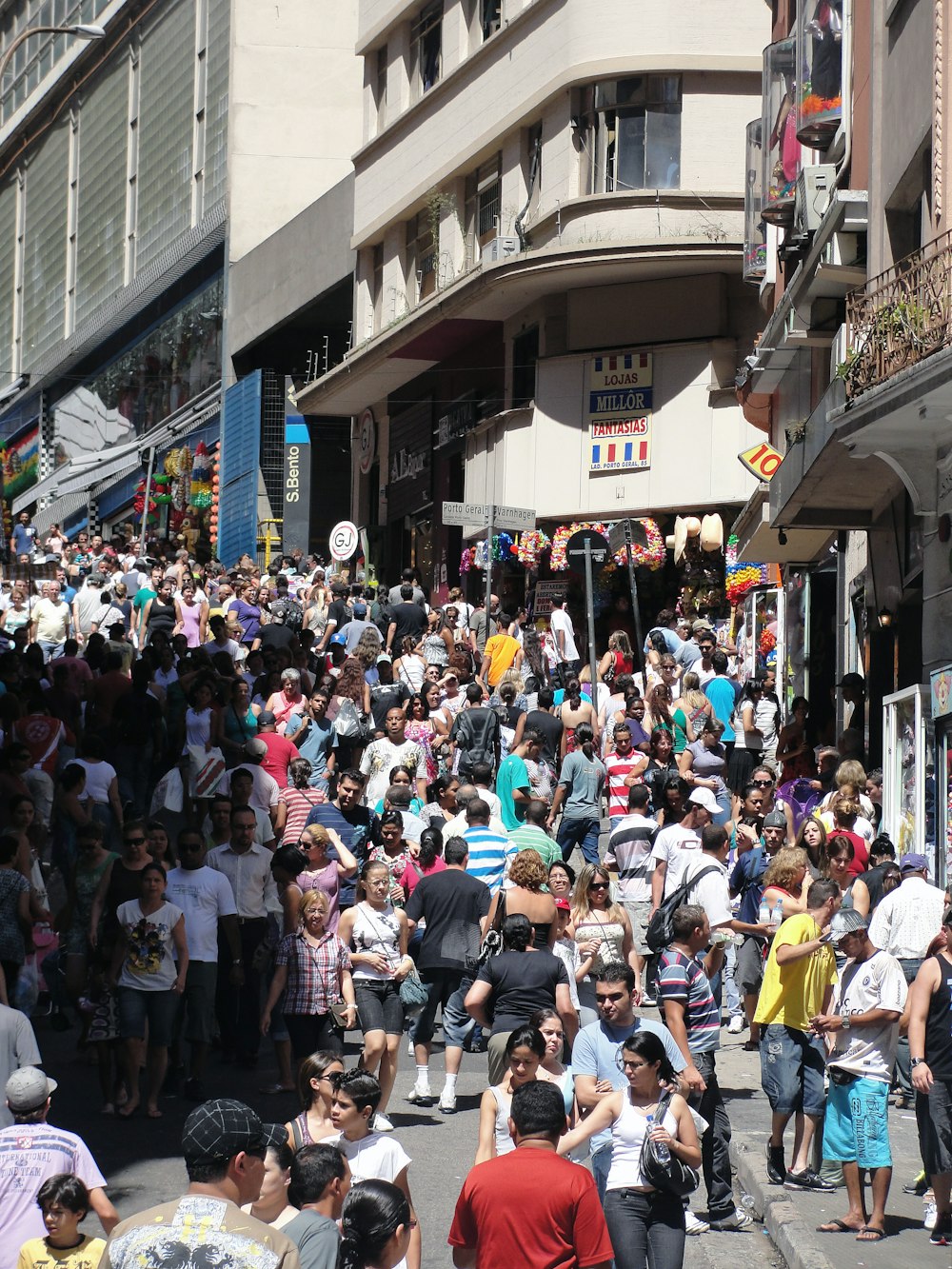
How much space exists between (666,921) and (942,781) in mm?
4618

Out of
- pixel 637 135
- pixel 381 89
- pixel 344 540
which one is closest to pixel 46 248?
pixel 381 89

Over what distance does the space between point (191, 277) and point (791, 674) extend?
31.7 metres

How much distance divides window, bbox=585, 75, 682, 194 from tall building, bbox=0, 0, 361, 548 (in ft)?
58.1

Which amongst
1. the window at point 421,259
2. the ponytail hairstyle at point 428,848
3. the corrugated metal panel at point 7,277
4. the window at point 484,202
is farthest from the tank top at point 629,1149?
the corrugated metal panel at point 7,277

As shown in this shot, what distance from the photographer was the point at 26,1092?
7.35 meters

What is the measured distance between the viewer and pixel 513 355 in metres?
34.9

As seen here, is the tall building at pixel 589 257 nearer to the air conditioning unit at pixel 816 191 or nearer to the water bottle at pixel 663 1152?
the air conditioning unit at pixel 816 191

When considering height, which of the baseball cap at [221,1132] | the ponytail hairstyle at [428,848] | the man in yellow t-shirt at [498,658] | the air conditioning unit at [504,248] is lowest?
the baseball cap at [221,1132]

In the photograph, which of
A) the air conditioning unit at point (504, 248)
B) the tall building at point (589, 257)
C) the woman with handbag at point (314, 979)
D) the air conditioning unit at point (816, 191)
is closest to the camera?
the woman with handbag at point (314, 979)

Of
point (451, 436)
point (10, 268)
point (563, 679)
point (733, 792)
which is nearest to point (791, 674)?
point (563, 679)

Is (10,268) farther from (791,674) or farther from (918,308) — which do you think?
(918,308)

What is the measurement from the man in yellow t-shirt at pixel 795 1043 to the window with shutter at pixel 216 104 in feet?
142

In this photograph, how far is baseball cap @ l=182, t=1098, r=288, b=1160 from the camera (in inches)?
228

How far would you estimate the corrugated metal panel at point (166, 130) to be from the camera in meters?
55.0
